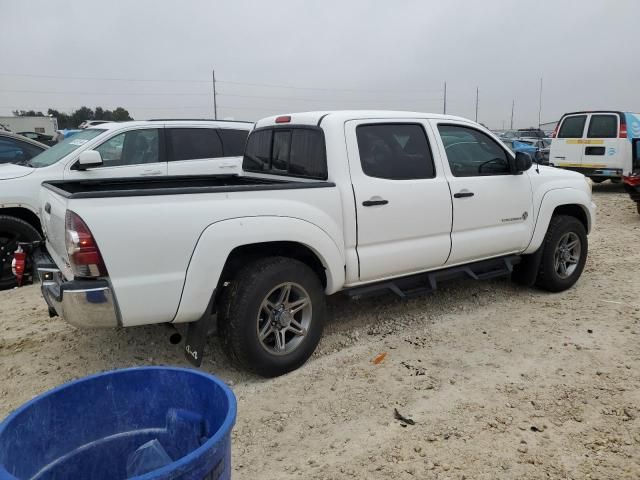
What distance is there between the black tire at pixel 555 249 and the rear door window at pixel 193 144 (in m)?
4.22

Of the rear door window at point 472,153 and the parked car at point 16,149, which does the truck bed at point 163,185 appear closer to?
the rear door window at point 472,153

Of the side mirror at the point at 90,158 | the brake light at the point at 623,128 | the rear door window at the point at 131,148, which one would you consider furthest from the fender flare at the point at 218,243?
the brake light at the point at 623,128

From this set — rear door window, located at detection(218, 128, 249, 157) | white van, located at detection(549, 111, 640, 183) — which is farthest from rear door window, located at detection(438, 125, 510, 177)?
white van, located at detection(549, 111, 640, 183)

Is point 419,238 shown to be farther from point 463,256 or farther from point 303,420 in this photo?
point 303,420

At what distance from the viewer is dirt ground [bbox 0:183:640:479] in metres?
2.92

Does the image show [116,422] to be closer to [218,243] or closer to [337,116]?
[218,243]

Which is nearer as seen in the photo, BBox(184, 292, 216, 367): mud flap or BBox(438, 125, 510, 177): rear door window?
BBox(184, 292, 216, 367): mud flap

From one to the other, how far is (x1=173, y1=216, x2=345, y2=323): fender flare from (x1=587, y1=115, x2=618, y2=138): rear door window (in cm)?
1237

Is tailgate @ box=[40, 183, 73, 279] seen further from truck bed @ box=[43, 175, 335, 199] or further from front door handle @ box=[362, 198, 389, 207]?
front door handle @ box=[362, 198, 389, 207]

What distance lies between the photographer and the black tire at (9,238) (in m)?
5.77

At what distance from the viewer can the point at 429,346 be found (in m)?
4.40

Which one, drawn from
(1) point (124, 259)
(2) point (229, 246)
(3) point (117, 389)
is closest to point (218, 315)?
(2) point (229, 246)

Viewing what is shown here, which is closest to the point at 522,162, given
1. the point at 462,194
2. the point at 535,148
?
the point at 462,194

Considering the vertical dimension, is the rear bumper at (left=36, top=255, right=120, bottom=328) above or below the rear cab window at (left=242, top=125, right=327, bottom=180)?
below
